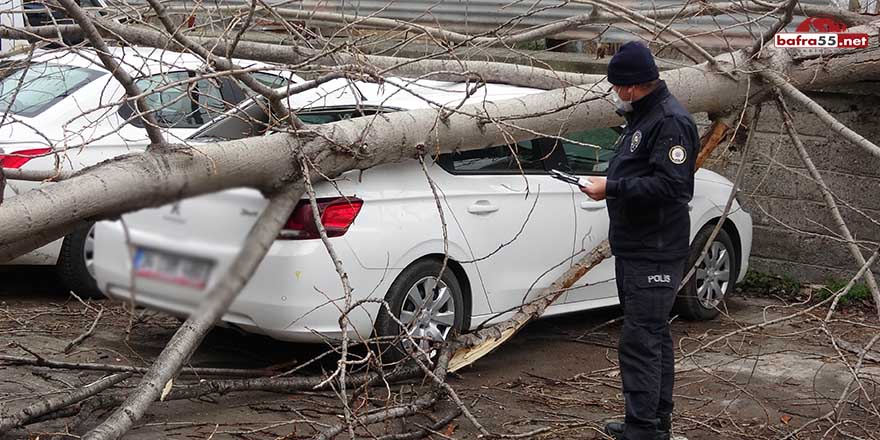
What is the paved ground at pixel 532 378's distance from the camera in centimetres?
484

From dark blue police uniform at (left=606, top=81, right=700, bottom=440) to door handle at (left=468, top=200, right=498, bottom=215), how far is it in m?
1.21

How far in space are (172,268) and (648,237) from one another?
12.2ft

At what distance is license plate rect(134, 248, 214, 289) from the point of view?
102 cm

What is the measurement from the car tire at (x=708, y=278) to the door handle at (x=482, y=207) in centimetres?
173

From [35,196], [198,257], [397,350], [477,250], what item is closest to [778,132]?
[477,250]

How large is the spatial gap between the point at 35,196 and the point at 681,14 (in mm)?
4194

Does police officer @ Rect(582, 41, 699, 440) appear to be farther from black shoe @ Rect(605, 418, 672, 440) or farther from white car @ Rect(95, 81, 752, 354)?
white car @ Rect(95, 81, 752, 354)

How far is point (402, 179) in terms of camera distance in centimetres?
543

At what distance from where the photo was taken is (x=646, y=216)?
454cm

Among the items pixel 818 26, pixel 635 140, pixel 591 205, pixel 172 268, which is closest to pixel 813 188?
pixel 818 26

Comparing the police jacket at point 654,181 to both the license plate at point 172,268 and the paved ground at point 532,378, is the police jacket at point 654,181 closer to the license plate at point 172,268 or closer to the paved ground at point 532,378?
the paved ground at point 532,378

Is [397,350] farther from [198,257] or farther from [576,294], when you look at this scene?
[198,257]

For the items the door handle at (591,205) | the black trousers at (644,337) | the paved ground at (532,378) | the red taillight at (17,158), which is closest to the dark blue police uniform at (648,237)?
the black trousers at (644,337)

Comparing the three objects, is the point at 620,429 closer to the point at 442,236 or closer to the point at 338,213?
the point at 442,236
